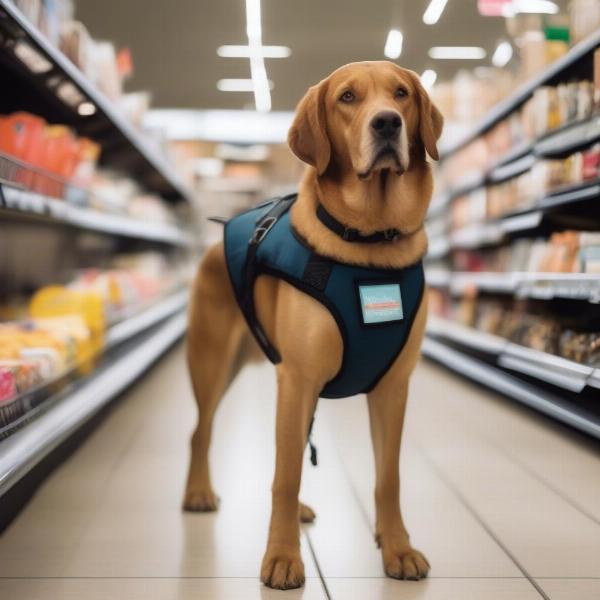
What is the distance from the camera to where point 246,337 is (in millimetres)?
2352

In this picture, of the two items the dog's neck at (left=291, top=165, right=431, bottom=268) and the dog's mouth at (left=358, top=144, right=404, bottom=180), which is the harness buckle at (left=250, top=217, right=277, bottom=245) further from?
the dog's mouth at (left=358, top=144, right=404, bottom=180)

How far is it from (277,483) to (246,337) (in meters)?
0.64

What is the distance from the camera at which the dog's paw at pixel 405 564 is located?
5.97 feet

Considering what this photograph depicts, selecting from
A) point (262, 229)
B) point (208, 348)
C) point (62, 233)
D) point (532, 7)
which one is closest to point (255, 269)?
point (262, 229)

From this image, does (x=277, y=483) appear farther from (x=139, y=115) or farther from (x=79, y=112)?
(x=139, y=115)

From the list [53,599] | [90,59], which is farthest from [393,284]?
[90,59]

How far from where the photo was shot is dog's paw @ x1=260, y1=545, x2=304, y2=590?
5.74ft

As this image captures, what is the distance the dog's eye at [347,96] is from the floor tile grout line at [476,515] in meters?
1.23

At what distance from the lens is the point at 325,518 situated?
2.26 metres

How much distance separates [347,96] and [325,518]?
3.99 ft

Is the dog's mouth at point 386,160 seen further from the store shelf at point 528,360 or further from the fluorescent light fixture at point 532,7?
the fluorescent light fixture at point 532,7

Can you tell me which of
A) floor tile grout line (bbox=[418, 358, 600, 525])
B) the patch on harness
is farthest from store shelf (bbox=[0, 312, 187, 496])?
floor tile grout line (bbox=[418, 358, 600, 525])

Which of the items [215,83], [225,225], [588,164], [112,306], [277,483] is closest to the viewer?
[277,483]

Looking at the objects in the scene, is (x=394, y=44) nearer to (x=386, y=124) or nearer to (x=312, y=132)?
(x=312, y=132)
